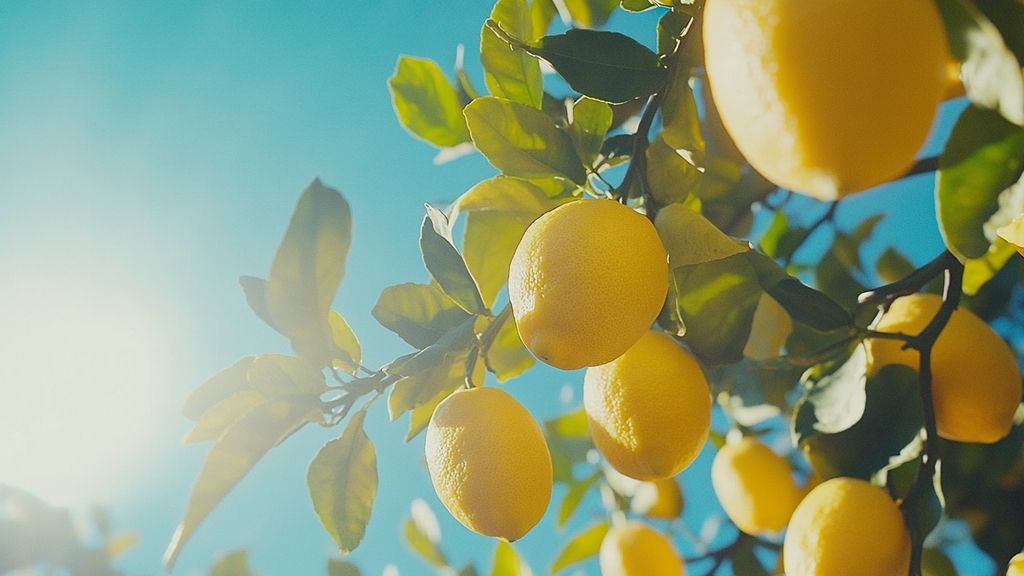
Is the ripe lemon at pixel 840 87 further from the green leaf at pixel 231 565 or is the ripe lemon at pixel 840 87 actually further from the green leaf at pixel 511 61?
the green leaf at pixel 231 565

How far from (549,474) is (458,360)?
0.54 ft

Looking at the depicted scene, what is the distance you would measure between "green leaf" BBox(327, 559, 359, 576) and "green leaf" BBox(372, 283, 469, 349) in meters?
0.65

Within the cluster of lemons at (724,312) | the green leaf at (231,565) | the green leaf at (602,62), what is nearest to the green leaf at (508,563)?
the cluster of lemons at (724,312)

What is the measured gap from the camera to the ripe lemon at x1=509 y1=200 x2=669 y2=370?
2.06 ft

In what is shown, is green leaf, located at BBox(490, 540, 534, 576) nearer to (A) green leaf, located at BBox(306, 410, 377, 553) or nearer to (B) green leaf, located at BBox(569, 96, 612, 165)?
(A) green leaf, located at BBox(306, 410, 377, 553)

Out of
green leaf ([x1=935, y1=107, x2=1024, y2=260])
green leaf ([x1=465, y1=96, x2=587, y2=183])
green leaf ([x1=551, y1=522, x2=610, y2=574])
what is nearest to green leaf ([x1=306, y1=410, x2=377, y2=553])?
green leaf ([x1=465, y1=96, x2=587, y2=183])

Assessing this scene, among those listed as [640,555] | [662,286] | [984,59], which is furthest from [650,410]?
[640,555]

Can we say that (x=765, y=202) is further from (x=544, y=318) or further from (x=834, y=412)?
(x=544, y=318)

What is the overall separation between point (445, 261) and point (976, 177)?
46 centimetres

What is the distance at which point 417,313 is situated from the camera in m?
0.87

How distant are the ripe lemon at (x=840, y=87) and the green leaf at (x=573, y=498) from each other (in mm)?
1334

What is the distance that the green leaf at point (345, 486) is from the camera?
819 millimetres

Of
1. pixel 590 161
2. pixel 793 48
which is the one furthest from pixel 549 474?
pixel 793 48

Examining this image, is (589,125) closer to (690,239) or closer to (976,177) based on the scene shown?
(690,239)
